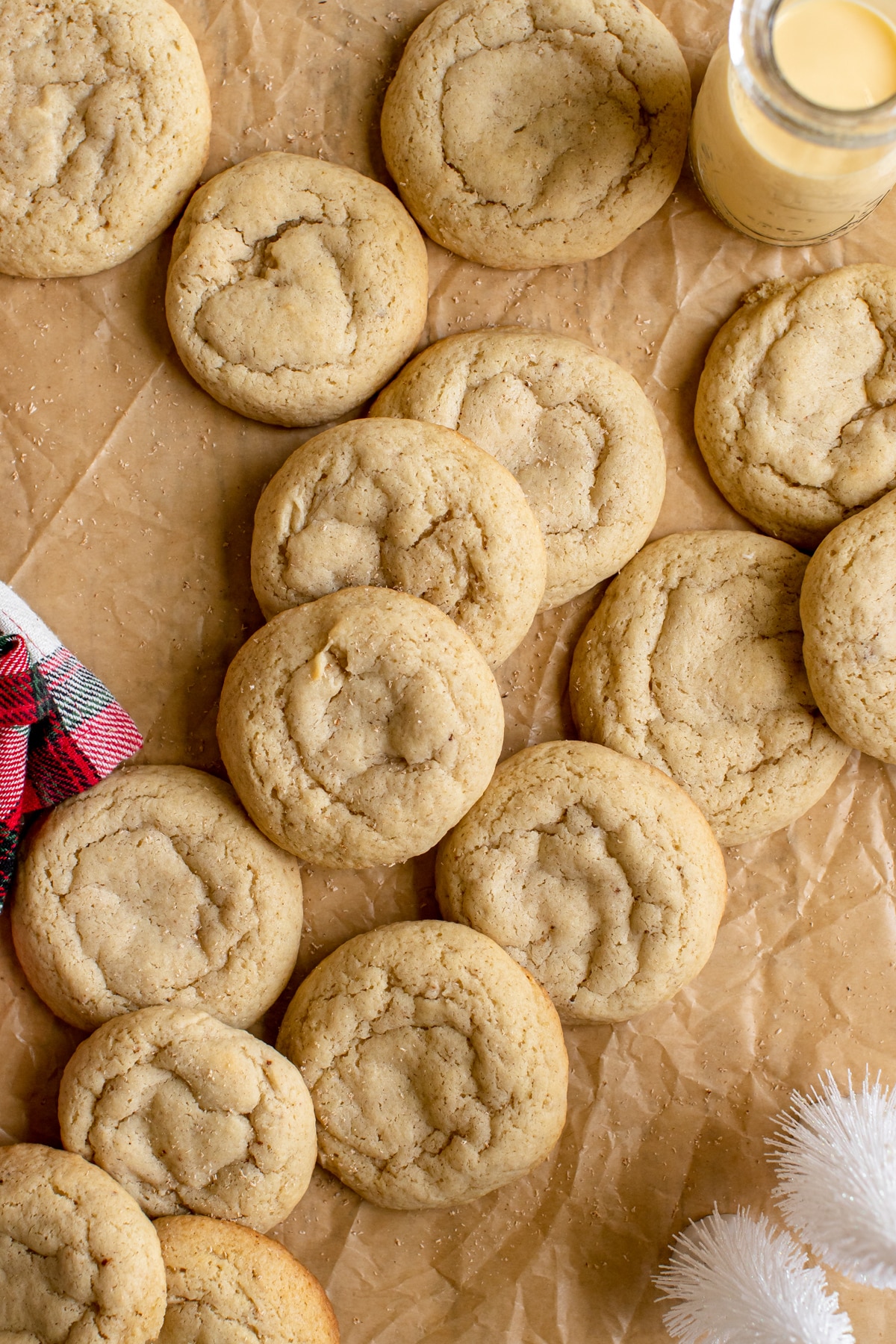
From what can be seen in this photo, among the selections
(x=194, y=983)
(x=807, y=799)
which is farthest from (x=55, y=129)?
(x=807, y=799)

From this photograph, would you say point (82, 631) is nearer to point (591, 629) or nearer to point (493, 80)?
point (591, 629)

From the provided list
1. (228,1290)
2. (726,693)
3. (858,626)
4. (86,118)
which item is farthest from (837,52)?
(228,1290)

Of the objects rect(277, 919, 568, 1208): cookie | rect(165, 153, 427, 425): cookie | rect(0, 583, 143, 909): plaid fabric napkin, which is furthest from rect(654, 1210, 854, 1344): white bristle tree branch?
rect(165, 153, 427, 425): cookie

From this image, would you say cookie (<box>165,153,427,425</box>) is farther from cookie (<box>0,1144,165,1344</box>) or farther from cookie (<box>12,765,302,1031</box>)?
cookie (<box>0,1144,165,1344</box>)

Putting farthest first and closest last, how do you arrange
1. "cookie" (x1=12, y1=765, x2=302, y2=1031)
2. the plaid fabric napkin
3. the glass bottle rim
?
"cookie" (x1=12, y1=765, x2=302, y2=1031) → the plaid fabric napkin → the glass bottle rim

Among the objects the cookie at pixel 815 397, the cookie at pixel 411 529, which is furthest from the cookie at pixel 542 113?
the cookie at pixel 411 529

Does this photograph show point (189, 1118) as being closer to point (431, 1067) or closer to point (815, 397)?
point (431, 1067)
